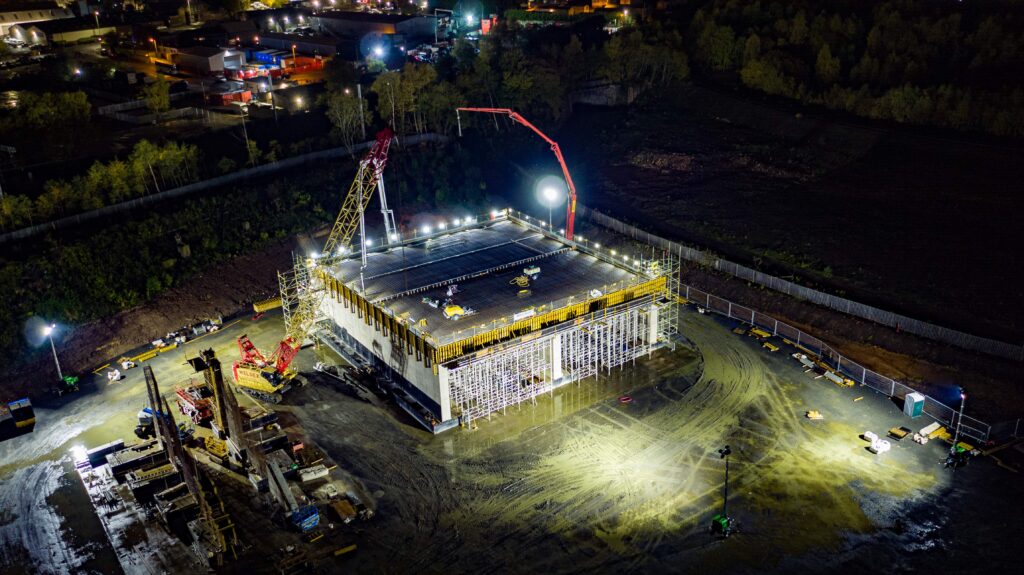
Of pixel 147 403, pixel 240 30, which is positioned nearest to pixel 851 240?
pixel 147 403

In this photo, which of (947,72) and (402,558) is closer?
(402,558)

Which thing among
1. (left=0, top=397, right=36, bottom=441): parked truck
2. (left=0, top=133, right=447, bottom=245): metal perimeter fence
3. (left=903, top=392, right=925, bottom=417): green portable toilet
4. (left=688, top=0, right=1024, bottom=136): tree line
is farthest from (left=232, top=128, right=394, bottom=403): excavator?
(left=688, top=0, right=1024, bottom=136): tree line

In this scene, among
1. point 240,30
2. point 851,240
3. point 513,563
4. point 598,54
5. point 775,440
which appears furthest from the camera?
point 240,30

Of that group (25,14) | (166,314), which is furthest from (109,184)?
(25,14)

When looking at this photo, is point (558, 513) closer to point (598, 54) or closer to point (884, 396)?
point (884, 396)

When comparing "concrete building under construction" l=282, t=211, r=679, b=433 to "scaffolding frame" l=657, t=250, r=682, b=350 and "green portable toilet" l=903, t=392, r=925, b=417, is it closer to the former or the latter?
"scaffolding frame" l=657, t=250, r=682, b=350

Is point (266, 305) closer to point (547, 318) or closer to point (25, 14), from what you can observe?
point (547, 318)

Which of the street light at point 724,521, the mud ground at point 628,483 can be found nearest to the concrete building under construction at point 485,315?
the mud ground at point 628,483
